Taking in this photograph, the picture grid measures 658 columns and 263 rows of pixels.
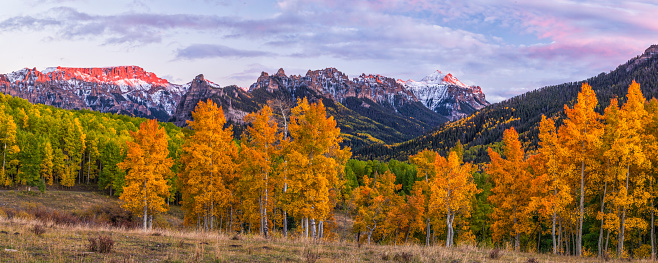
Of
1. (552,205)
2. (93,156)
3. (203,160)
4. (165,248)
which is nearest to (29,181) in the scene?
(93,156)

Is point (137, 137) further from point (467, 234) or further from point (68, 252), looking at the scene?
point (467, 234)

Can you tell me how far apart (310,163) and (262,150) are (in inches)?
216

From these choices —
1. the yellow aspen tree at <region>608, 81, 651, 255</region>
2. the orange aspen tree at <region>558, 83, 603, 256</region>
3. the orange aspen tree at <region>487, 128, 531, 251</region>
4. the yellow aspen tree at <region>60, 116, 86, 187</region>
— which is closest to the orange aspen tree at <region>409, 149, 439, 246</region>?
the orange aspen tree at <region>487, 128, 531, 251</region>

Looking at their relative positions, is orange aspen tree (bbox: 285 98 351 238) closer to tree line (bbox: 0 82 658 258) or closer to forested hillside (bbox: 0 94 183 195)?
tree line (bbox: 0 82 658 258)

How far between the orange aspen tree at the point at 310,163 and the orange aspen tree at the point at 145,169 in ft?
46.0

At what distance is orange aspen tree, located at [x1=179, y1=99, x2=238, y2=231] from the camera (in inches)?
1228

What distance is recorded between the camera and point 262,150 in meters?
30.7

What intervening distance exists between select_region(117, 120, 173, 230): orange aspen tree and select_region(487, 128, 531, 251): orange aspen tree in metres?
31.5

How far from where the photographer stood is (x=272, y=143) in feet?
104

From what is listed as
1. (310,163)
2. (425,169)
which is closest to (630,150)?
(310,163)

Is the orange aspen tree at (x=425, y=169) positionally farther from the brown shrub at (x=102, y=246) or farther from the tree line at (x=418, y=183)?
the brown shrub at (x=102, y=246)

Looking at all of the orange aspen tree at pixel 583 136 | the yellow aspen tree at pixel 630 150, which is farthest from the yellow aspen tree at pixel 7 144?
the yellow aspen tree at pixel 630 150

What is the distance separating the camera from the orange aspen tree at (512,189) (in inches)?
1391

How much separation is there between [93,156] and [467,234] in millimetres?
72968
